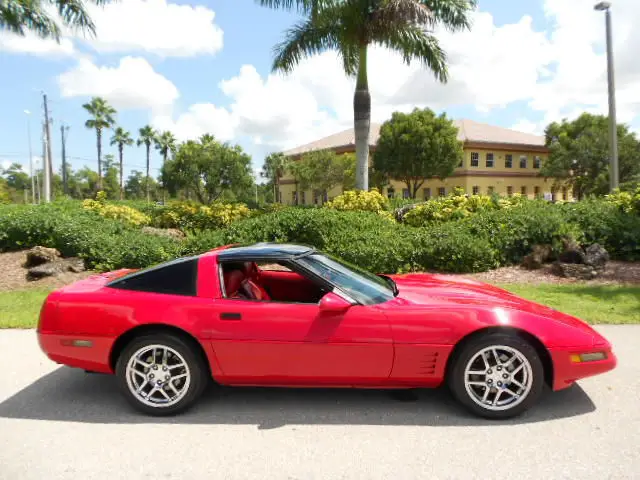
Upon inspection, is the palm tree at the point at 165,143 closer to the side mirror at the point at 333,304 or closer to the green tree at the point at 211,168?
the green tree at the point at 211,168

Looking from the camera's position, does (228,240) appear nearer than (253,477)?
No

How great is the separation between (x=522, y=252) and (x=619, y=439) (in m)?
7.22

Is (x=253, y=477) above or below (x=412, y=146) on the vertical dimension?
below

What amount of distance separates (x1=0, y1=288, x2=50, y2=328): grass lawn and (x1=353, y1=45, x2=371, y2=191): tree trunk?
33.4 feet

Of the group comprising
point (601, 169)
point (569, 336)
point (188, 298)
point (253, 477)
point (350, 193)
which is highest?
point (601, 169)

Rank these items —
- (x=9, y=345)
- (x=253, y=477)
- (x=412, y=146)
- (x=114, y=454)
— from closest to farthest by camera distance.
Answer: (x=253, y=477) < (x=114, y=454) < (x=9, y=345) < (x=412, y=146)

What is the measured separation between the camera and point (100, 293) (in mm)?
3865

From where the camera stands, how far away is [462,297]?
388 centimetres

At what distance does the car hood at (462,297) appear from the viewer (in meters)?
3.72

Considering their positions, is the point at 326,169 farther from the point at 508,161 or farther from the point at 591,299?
the point at 591,299

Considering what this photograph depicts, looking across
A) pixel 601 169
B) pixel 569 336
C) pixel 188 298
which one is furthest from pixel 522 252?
pixel 601 169

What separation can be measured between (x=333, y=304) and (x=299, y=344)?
1.25 ft

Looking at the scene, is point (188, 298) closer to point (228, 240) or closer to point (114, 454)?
point (114, 454)

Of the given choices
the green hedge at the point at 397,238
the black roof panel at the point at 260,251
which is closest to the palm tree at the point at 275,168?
the green hedge at the point at 397,238
